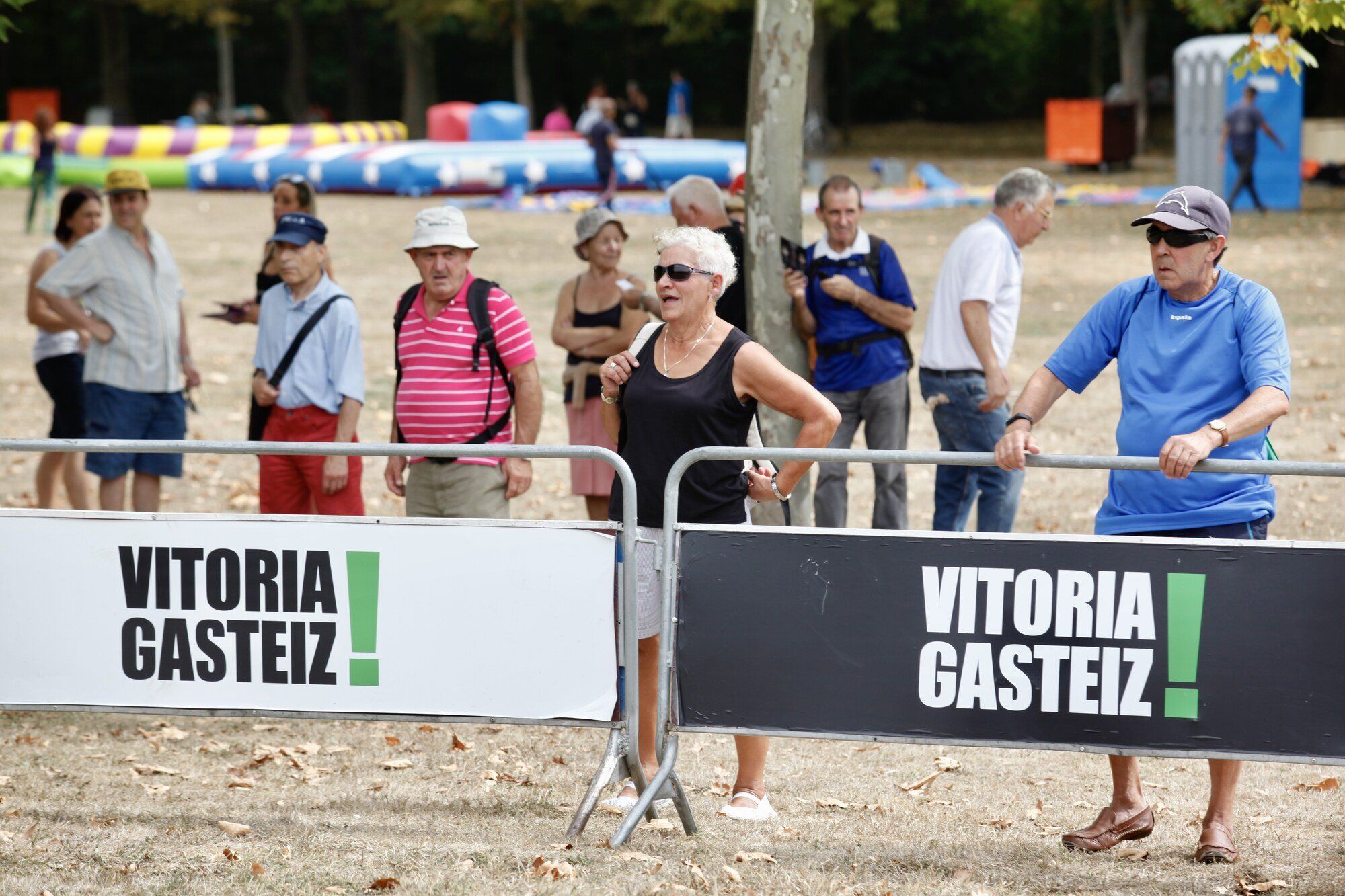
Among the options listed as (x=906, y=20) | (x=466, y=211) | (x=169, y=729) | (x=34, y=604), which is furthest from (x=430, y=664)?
(x=906, y=20)

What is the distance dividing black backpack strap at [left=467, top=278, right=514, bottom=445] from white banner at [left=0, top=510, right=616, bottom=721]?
1.45 metres

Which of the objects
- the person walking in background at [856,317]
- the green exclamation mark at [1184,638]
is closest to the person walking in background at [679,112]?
the person walking in background at [856,317]

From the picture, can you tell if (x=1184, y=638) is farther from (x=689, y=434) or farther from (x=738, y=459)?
(x=689, y=434)

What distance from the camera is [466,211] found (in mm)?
24688

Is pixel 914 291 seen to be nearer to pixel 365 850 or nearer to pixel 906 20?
pixel 365 850

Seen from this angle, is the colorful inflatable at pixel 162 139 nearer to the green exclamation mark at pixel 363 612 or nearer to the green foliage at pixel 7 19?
the green foliage at pixel 7 19

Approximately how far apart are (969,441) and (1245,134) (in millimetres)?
17253

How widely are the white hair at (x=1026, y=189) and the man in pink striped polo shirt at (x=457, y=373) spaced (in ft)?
8.06

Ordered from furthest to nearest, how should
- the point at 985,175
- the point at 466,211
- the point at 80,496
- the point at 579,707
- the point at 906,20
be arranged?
the point at 906,20 → the point at 985,175 → the point at 466,211 → the point at 80,496 → the point at 579,707

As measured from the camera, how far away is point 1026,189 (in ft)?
22.9

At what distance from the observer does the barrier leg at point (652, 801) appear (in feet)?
15.1

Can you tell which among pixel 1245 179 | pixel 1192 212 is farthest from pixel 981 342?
pixel 1245 179

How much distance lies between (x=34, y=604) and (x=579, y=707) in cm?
175

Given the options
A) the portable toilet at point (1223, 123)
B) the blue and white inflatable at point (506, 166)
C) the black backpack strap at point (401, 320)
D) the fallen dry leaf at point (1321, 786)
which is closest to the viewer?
the fallen dry leaf at point (1321, 786)
